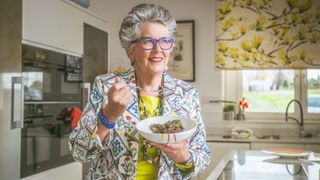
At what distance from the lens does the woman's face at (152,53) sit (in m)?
1.25

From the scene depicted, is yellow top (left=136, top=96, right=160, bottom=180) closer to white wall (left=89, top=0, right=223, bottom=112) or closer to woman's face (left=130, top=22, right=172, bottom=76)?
A: woman's face (left=130, top=22, right=172, bottom=76)

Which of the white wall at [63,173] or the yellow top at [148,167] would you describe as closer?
the yellow top at [148,167]

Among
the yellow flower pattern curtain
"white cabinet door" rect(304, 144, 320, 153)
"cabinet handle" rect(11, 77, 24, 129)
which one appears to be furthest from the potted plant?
"cabinet handle" rect(11, 77, 24, 129)

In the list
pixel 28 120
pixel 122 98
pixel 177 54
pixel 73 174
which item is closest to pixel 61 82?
pixel 28 120

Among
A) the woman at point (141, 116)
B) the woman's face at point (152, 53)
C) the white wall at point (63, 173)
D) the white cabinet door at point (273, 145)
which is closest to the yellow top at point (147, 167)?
the woman at point (141, 116)

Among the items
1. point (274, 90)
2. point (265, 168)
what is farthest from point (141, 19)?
point (274, 90)

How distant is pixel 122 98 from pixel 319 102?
147 inches

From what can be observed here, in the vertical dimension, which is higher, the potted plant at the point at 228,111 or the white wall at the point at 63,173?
the potted plant at the point at 228,111

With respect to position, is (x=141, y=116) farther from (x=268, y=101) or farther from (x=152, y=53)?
(x=268, y=101)

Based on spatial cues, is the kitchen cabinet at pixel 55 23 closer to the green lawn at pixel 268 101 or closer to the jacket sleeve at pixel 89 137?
the jacket sleeve at pixel 89 137

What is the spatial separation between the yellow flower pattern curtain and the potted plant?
1.43ft

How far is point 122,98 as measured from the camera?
1.08 meters

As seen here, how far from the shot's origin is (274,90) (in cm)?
442

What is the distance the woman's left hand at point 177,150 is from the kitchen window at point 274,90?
3.41m
